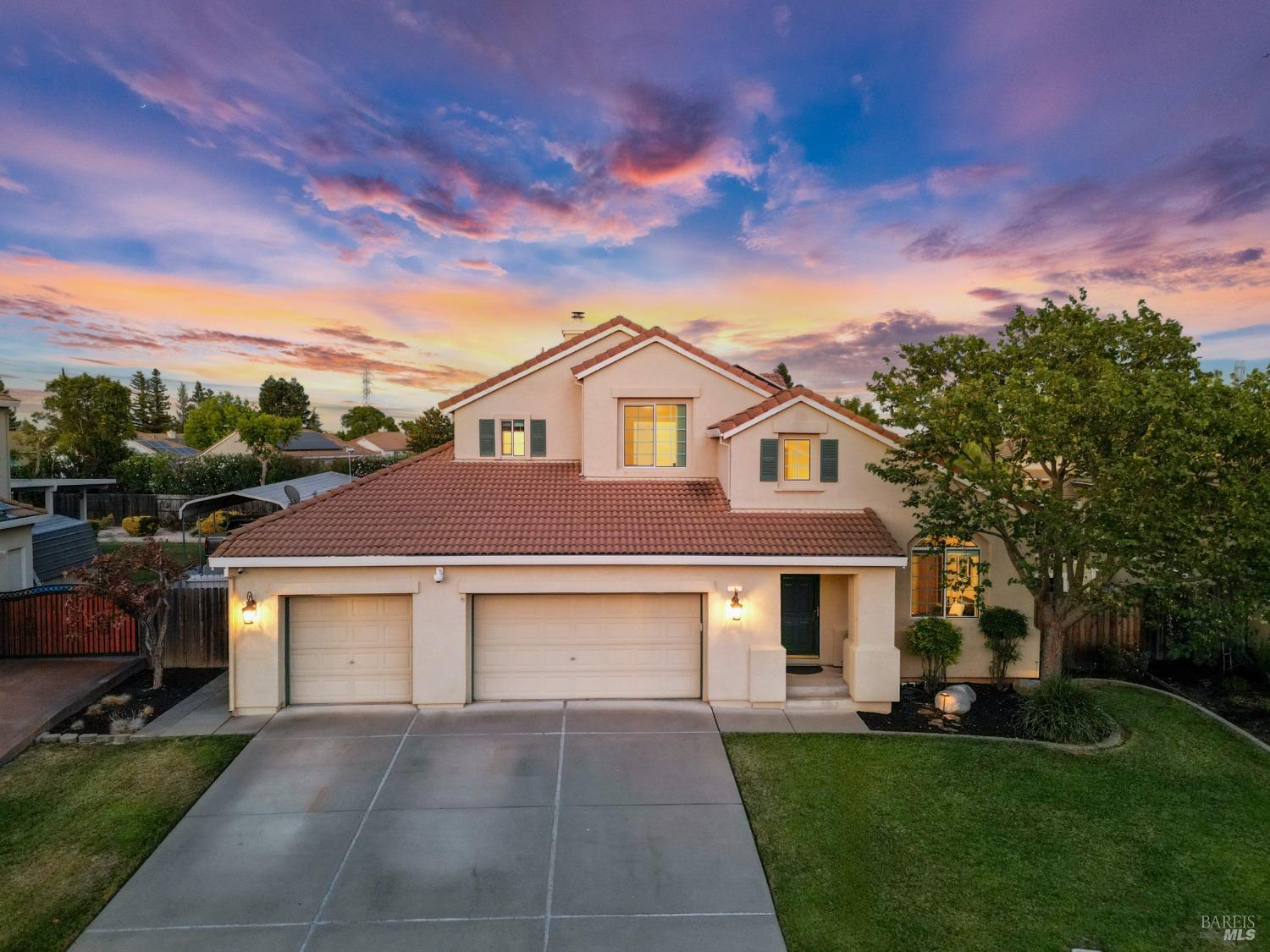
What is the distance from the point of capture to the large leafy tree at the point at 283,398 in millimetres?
91312

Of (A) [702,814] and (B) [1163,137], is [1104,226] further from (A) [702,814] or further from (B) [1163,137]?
(A) [702,814]

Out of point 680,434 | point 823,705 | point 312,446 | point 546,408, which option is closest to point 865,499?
point 823,705

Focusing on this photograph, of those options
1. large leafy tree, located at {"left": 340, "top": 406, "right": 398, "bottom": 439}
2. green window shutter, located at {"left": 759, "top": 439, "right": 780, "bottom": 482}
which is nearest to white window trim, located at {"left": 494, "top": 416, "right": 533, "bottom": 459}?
green window shutter, located at {"left": 759, "top": 439, "right": 780, "bottom": 482}

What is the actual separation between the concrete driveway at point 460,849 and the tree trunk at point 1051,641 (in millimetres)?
6578

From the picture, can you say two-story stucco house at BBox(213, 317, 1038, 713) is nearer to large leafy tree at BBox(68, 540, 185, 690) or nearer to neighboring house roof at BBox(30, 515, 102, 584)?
large leafy tree at BBox(68, 540, 185, 690)

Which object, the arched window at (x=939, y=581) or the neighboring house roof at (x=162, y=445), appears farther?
the neighboring house roof at (x=162, y=445)

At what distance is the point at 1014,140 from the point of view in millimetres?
14578

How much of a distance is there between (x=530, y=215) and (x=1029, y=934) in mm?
17939

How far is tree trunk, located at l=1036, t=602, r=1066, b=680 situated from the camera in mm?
11430

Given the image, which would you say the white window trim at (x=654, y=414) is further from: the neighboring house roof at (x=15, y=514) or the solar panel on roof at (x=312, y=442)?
the solar panel on roof at (x=312, y=442)

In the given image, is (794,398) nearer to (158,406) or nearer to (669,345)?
(669,345)

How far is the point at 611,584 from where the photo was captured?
11.4 m

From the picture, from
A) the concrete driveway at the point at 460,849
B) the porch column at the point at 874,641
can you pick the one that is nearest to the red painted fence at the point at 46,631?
the concrete driveway at the point at 460,849

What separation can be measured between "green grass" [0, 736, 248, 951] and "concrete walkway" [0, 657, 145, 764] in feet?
1.72
